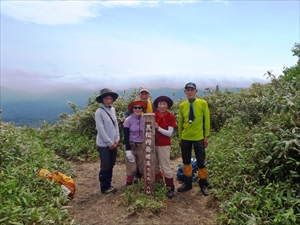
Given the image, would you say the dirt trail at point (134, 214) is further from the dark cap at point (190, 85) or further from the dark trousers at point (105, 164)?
the dark cap at point (190, 85)

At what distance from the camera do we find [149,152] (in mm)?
4516

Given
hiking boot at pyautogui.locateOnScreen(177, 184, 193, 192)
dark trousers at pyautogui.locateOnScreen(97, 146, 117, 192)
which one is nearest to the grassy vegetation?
hiking boot at pyautogui.locateOnScreen(177, 184, 193, 192)

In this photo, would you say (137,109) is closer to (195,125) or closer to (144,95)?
(144,95)

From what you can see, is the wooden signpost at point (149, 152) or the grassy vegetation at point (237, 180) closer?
the grassy vegetation at point (237, 180)

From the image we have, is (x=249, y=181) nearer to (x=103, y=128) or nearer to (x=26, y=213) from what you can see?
(x=103, y=128)

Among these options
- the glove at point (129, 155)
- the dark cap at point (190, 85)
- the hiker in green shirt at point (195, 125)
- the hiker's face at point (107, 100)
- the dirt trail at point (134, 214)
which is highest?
the dark cap at point (190, 85)

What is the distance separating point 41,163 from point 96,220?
2.32 metres

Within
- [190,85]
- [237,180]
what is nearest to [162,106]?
[190,85]

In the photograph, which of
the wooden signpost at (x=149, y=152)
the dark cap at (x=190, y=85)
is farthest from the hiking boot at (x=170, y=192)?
the dark cap at (x=190, y=85)

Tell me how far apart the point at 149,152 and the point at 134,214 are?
1097mm

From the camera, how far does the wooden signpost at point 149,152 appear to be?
4.43 m

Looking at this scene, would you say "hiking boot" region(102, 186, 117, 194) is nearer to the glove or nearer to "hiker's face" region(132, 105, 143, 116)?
the glove

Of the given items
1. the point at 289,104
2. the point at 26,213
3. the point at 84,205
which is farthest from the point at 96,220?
the point at 289,104

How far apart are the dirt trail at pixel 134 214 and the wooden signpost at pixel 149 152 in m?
0.47
